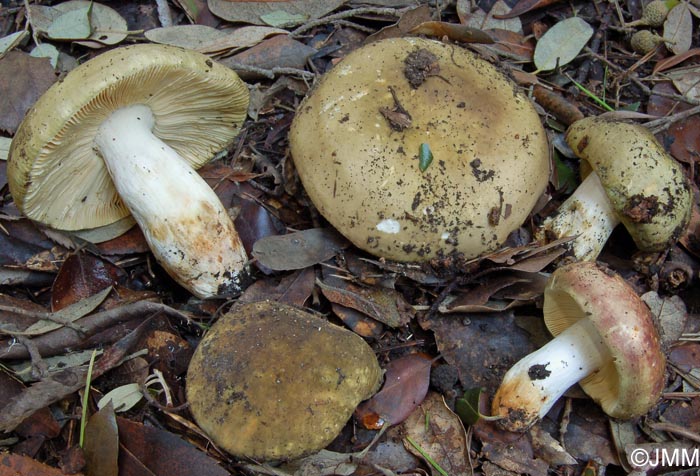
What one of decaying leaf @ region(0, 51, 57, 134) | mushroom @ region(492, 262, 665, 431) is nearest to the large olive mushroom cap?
mushroom @ region(492, 262, 665, 431)

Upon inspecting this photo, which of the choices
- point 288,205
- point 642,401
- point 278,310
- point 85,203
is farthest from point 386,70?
point 642,401

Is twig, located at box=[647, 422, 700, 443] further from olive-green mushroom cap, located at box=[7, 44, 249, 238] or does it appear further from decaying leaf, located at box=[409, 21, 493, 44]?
olive-green mushroom cap, located at box=[7, 44, 249, 238]

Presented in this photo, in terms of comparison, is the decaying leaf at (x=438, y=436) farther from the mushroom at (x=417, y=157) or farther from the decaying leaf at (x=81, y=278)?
the decaying leaf at (x=81, y=278)

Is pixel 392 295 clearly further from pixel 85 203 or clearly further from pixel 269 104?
pixel 85 203

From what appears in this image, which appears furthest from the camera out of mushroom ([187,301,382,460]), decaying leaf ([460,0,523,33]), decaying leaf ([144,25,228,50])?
decaying leaf ([460,0,523,33])

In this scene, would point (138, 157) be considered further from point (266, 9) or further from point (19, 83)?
point (266, 9)

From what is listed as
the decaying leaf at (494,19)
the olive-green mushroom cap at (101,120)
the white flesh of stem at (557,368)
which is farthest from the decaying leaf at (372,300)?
the decaying leaf at (494,19)
